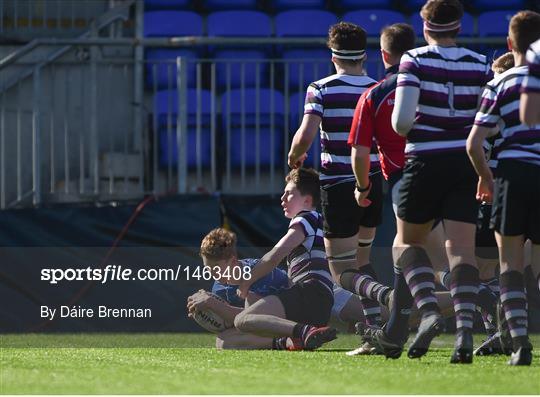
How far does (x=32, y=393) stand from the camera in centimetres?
545

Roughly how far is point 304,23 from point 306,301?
211 inches

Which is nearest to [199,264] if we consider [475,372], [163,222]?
[163,222]

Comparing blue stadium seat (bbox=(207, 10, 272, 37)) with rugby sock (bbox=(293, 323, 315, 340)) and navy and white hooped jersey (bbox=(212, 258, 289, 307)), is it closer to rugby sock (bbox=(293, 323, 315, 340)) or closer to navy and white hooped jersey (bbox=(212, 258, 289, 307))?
navy and white hooped jersey (bbox=(212, 258, 289, 307))

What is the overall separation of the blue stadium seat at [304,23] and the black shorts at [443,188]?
6360 mm

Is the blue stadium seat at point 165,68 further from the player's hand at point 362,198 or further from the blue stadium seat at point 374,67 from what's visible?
the player's hand at point 362,198

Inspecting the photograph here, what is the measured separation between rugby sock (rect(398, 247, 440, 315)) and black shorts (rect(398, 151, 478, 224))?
20cm

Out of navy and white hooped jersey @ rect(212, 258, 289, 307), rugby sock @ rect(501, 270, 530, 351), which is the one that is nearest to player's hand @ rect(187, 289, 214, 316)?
navy and white hooped jersey @ rect(212, 258, 289, 307)

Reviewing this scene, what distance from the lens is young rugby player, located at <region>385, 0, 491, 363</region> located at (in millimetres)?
6562

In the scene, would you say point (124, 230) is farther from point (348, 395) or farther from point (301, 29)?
point (348, 395)

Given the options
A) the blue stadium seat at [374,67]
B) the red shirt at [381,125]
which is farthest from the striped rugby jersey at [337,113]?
the blue stadium seat at [374,67]

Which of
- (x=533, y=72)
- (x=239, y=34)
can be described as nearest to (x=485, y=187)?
(x=533, y=72)

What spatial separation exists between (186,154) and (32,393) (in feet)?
19.6

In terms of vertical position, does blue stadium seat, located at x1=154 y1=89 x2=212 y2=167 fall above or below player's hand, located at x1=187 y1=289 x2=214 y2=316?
above

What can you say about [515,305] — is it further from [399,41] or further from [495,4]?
[495,4]
